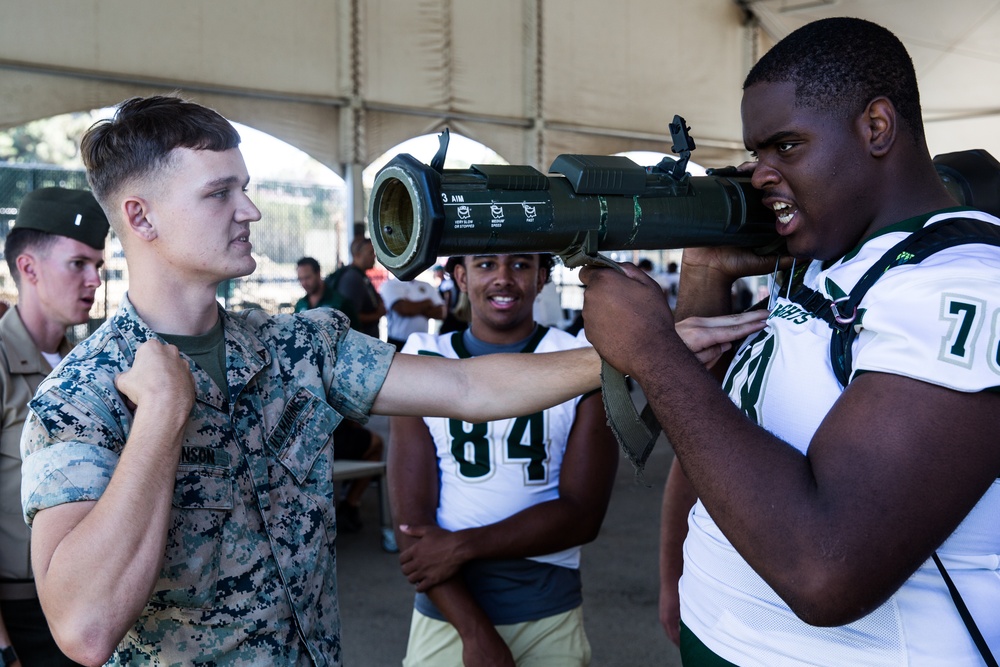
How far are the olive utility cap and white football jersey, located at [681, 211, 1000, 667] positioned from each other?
2035 millimetres

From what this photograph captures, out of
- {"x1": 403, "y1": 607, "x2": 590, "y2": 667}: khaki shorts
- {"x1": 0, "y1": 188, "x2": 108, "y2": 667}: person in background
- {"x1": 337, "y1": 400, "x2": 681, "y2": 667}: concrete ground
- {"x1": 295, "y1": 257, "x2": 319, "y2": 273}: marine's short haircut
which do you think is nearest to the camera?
{"x1": 0, "y1": 188, "x2": 108, "y2": 667}: person in background

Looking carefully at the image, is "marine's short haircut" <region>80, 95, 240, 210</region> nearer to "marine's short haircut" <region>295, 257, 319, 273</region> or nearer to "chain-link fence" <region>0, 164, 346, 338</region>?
"marine's short haircut" <region>295, 257, 319, 273</region>

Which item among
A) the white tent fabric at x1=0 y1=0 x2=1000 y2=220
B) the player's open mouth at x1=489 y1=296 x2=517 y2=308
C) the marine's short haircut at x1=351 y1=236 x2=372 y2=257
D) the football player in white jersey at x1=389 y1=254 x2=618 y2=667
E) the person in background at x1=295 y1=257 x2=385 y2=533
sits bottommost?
the person in background at x1=295 y1=257 x2=385 y2=533

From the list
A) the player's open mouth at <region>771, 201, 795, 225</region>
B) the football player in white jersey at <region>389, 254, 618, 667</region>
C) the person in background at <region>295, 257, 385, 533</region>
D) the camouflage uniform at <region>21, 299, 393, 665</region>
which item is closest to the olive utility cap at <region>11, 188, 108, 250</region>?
the football player in white jersey at <region>389, 254, 618, 667</region>

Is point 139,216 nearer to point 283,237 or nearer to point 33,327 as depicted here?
point 33,327

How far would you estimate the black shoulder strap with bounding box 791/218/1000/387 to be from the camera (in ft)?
3.92

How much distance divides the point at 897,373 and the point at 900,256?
0.66 feet

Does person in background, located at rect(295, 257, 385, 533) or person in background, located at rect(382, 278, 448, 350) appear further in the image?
person in background, located at rect(382, 278, 448, 350)

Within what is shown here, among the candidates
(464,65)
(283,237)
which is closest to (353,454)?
(283,237)

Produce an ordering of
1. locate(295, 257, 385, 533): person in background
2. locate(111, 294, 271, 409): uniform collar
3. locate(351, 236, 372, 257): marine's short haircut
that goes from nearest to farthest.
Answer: locate(111, 294, 271, 409): uniform collar → locate(295, 257, 385, 533): person in background → locate(351, 236, 372, 257): marine's short haircut

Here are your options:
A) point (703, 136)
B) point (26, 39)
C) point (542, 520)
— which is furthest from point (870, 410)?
point (703, 136)

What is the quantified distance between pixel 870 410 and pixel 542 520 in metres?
1.36

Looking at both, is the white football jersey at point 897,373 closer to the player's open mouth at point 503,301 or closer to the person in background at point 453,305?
the player's open mouth at point 503,301

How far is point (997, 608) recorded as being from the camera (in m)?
1.22
